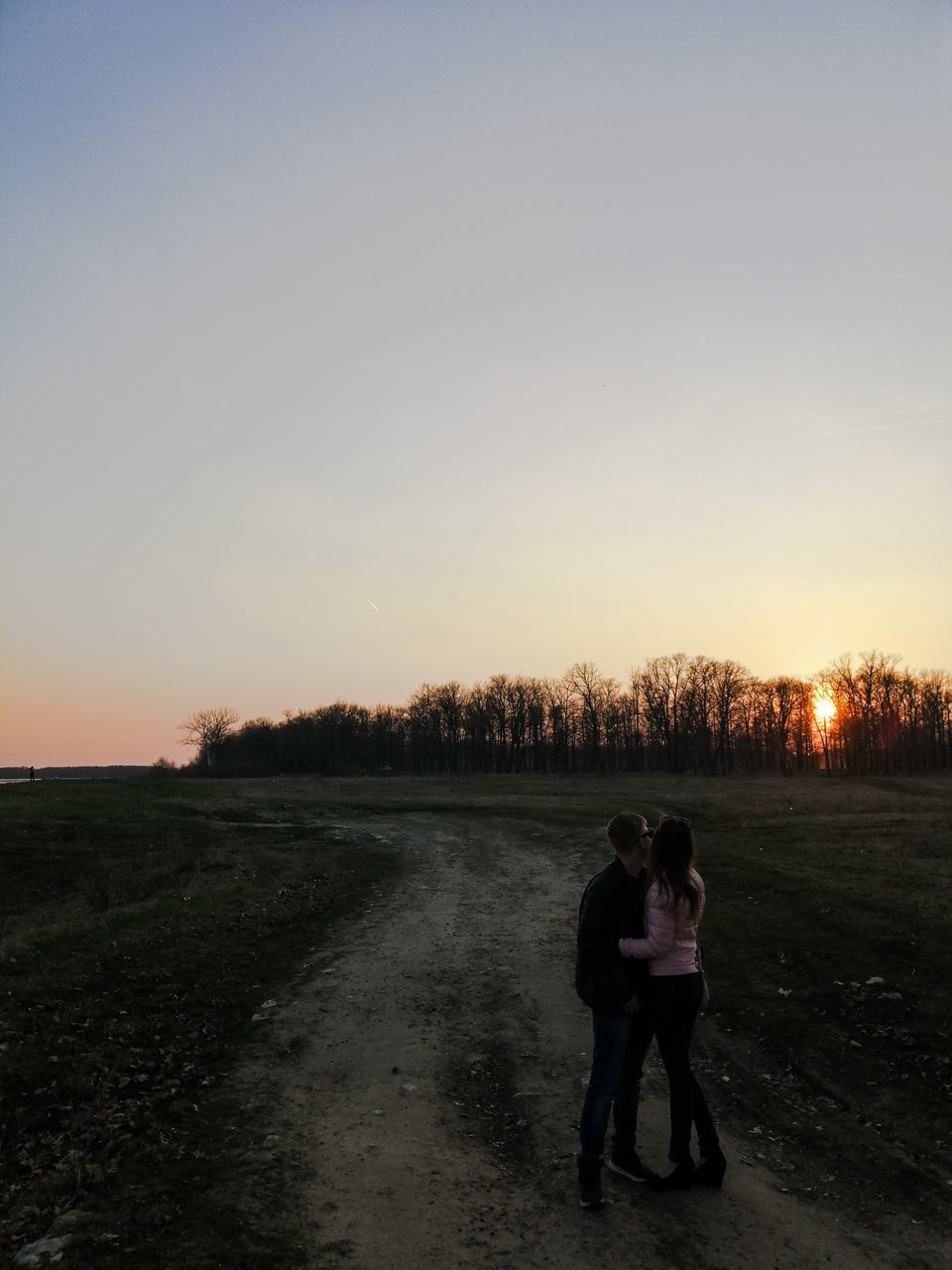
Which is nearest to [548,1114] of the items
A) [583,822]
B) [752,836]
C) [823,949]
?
[823,949]

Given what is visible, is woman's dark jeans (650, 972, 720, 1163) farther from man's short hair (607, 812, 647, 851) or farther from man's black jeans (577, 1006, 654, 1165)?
man's short hair (607, 812, 647, 851)

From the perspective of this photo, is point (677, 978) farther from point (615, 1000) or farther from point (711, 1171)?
point (711, 1171)

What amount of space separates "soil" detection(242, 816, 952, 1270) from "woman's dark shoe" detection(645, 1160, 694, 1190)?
0.24 feet

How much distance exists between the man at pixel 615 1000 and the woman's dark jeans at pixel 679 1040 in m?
0.12

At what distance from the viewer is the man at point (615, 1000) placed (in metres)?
6.10

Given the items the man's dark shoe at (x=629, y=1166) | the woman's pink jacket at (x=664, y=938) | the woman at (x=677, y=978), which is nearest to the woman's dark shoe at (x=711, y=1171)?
the woman at (x=677, y=978)

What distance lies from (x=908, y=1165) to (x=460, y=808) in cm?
3502

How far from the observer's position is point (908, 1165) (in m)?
6.92

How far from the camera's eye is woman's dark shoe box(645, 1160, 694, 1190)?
6.25m

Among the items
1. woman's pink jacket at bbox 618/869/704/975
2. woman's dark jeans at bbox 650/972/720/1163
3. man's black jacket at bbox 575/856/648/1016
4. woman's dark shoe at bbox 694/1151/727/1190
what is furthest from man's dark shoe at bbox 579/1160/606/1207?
woman's pink jacket at bbox 618/869/704/975

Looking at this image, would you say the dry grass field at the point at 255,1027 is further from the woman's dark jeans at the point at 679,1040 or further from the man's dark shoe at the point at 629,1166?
the man's dark shoe at the point at 629,1166

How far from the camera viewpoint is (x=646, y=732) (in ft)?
411

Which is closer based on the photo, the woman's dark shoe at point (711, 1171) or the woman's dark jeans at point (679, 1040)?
the woman's dark jeans at point (679, 1040)

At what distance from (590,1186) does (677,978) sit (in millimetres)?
1639
